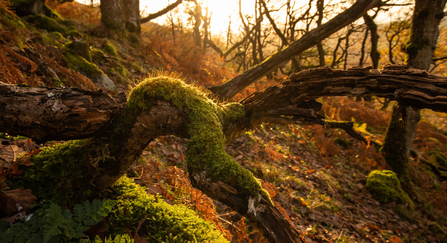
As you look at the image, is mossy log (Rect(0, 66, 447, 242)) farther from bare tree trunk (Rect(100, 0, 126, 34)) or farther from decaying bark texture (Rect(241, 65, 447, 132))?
bare tree trunk (Rect(100, 0, 126, 34))

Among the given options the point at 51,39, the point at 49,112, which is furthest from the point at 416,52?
the point at 51,39

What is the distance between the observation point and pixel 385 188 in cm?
588

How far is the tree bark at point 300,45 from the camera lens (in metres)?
5.31

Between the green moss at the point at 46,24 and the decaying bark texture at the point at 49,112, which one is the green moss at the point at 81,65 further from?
the decaying bark texture at the point at 49,112

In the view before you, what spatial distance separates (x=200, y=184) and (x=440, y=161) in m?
13.0

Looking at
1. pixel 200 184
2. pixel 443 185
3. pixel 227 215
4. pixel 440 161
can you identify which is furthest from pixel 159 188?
pixel 440 161

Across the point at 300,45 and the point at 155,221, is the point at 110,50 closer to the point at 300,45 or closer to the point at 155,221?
the point at 300,45

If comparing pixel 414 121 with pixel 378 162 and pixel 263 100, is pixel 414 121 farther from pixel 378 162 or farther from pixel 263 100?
pixel 263 100

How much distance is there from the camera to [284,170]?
5.52 meters

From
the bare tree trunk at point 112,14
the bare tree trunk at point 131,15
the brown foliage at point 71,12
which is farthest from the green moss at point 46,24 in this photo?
the bare tree trunk at point 131,15

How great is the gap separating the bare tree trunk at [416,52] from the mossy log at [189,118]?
5738 mm

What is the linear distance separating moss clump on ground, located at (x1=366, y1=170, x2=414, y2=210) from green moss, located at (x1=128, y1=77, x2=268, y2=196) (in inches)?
242

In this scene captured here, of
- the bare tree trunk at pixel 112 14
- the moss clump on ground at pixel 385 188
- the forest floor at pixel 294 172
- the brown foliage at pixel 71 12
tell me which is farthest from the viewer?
the brown foliage at pixel 71 12

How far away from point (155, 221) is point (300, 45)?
19.4ft
